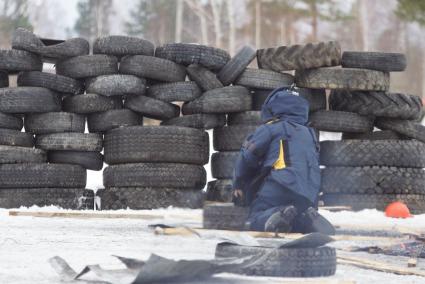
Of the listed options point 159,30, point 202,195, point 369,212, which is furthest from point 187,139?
point 159,30

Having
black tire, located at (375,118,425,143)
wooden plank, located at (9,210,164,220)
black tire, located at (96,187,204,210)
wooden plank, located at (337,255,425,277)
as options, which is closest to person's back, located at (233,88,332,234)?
wooden plank, located at (337,255,425,277)

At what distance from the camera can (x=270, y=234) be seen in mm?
4781

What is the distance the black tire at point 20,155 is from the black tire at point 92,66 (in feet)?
3.47

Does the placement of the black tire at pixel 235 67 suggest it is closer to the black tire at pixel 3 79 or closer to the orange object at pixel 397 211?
the orange object at pixel 397 211

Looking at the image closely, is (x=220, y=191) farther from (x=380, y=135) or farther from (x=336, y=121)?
(x=380, y=135)

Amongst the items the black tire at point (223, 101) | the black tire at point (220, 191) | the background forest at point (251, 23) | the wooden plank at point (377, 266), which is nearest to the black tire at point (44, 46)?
the black tire at point (223, 101)

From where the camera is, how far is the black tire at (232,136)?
352 inches

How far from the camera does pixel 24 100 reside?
8781 millimetres

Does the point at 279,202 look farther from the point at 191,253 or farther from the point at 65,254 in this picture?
the point at 65,254

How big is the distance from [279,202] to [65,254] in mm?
1600

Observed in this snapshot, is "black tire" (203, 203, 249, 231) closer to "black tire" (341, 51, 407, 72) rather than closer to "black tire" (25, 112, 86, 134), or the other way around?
"black tire" (25, 112, 86, 134)

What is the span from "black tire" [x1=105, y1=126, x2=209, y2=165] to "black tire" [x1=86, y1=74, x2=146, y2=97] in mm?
478

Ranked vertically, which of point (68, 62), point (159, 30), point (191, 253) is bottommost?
point (191, 253)

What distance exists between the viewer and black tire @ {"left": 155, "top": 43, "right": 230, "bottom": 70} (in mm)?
9156
